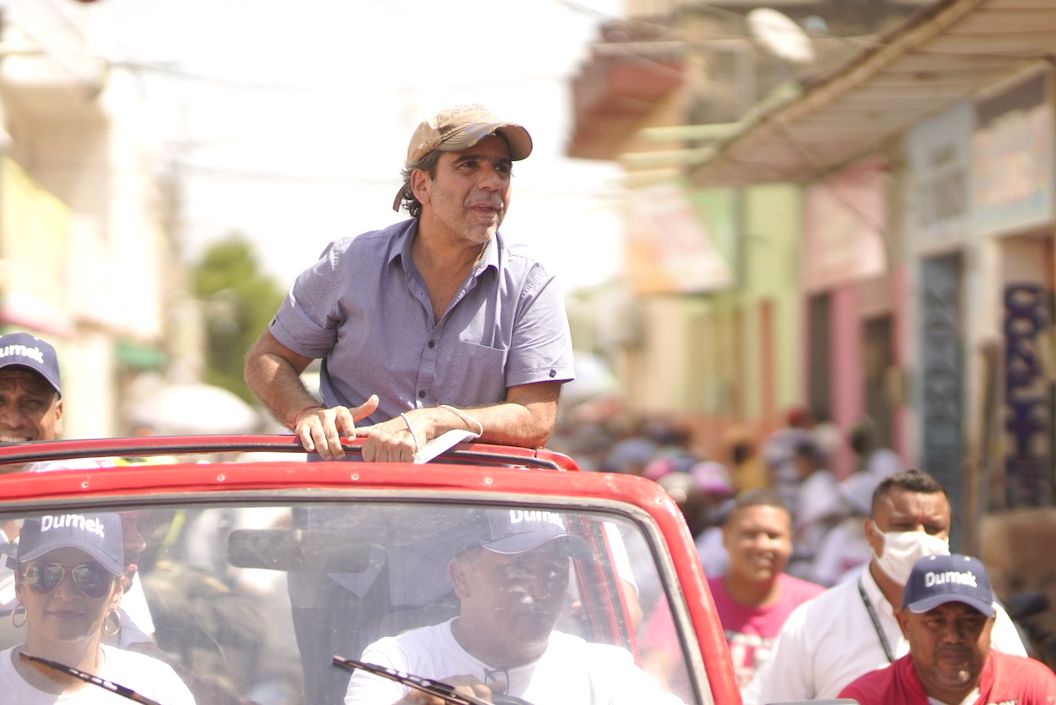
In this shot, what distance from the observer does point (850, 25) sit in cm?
1888

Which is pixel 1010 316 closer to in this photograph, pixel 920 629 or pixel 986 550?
pixel 986 550

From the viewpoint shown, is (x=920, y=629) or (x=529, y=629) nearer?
(x=529, y=629)

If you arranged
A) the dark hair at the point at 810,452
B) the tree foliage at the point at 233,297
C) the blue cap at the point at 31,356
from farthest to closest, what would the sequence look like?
the tree foliage at the point at 233,297 < the dark hair at the point at 810,452 < the blue cap at the point at 31,356

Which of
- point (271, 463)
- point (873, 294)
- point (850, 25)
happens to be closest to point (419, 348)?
point (271, 463)

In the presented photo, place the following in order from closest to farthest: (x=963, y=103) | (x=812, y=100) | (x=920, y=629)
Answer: (x=920, y=629)
(x=812, y=100)
(x=963, y=103)

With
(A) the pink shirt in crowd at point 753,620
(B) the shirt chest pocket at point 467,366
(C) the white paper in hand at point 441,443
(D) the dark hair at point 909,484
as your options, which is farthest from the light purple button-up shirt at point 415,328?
(A) the pink shirt in crowd at point 753,620

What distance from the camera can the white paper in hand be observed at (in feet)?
11.0

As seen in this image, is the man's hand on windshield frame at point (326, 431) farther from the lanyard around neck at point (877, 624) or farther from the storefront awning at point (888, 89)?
the storefront awning at point (888, 89)

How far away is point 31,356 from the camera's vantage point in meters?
4.71

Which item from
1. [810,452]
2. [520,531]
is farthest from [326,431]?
[810,452]

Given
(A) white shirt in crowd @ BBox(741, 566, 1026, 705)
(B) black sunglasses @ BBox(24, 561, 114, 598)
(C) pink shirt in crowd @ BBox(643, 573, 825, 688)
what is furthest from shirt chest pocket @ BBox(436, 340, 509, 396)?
(C) pink shirt in crowd @ BBox(643, 573, 825, 688)

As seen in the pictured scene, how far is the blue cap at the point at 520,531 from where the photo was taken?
10.3 ft

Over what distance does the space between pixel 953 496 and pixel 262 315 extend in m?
62.6

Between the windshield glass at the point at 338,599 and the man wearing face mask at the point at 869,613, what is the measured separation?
2.22m
